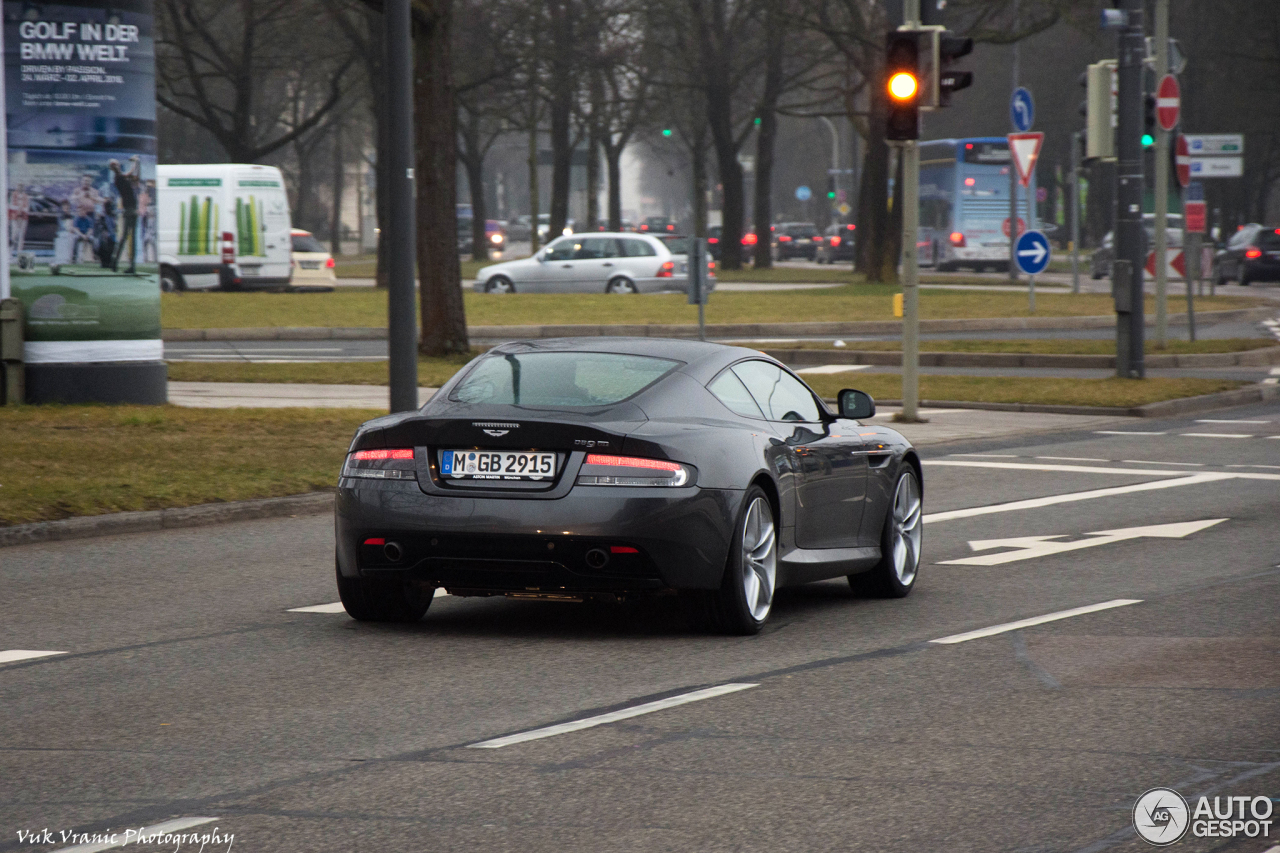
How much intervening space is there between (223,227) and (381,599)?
35.9 m

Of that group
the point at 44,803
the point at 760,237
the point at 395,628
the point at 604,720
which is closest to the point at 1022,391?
the point at 395,628

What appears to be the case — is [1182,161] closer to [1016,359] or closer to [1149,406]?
[1016,359]

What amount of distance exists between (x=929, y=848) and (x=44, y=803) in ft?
7.60

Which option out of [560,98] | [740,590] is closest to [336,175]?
[560,98]

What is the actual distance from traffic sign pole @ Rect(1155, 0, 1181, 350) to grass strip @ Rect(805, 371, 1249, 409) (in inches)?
165

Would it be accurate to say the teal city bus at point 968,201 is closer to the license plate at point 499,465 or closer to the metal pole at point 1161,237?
the metal pole at point 1161,237

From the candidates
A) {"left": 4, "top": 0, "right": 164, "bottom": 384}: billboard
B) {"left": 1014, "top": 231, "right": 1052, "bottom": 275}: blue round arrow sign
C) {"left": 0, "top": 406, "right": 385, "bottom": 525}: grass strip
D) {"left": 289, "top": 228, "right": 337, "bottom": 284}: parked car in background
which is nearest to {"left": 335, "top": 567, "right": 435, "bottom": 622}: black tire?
{"left": 0, "top": 406, "right": 385, "bottom": 525}: grass strip

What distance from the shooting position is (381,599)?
8.09 meters

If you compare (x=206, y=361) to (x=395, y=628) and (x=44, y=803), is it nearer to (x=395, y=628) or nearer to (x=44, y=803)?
(x=395, y=628)

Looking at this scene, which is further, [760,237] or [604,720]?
[760,237]

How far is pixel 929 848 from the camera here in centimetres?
A: 463

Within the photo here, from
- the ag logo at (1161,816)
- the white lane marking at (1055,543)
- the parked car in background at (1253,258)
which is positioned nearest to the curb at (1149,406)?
the white lane marking at (1055,543)

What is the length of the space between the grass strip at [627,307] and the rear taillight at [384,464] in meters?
23.5

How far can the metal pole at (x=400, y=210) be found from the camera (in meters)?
14.4
